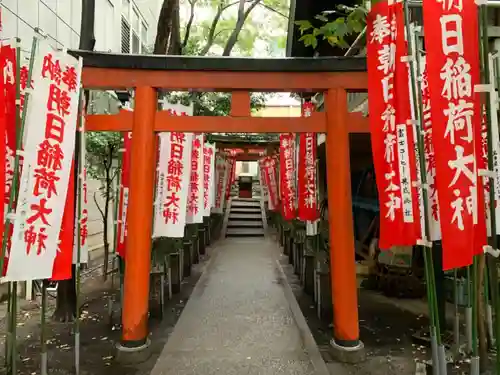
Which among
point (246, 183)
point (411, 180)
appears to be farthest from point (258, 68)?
point (246, 183)

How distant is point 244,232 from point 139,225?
15.3 m

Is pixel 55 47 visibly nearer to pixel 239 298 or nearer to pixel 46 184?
pixel 46 184

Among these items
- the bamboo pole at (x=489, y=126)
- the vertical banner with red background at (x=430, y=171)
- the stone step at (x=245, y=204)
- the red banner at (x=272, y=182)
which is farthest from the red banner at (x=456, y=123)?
the stone step at (x=245, y=204)

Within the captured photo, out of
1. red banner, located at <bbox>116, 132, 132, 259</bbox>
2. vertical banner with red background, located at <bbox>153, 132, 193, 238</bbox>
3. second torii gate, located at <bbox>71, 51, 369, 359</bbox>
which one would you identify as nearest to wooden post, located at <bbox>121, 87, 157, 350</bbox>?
second torii gate, located at <bbox>71, 51, 369, 359</bbox>

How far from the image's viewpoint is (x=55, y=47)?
4.25 m

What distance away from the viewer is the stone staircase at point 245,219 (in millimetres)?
20781

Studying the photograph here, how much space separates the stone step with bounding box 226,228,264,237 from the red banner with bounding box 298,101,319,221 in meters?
12.3

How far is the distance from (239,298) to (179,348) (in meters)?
3.18

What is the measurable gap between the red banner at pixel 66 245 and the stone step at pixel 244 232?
16.3m

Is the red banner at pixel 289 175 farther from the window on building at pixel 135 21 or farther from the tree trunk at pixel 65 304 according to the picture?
the window on building at pixel 135 21

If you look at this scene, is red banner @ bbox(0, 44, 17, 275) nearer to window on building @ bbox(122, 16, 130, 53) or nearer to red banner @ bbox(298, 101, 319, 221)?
red banner @ bbox(298, 101, 319, 221)

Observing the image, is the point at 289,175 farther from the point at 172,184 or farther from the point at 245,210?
the point at 245,210

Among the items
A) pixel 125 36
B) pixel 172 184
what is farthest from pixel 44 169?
pixel 125 36

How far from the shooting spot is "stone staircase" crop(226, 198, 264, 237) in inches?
818
